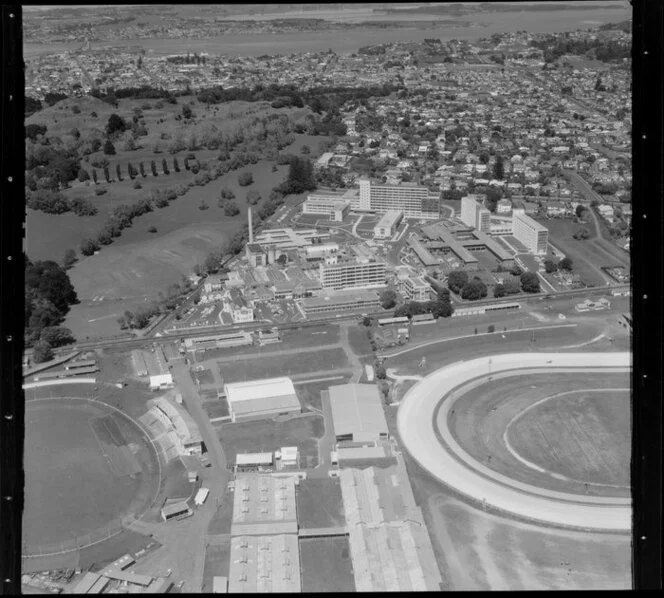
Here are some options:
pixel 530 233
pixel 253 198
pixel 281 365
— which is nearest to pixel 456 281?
pixel 530 233

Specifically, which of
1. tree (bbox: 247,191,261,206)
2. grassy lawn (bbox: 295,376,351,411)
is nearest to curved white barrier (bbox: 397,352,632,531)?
grassy lawn (bbox: 295,376,351,411)

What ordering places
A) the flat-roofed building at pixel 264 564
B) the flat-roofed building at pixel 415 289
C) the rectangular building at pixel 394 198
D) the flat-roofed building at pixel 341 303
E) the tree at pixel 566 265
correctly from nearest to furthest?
the flat-roofed building at pixel 264 564 < the flat-roofed building at pixel 341 303 < the flat-roofed building at pixel 415 289 < the tree at pixel 566 265 < the rectangular building at pixel 394 198

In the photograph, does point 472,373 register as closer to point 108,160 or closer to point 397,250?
point 397,250

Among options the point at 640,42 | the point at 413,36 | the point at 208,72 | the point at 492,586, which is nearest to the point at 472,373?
the point at 492,586

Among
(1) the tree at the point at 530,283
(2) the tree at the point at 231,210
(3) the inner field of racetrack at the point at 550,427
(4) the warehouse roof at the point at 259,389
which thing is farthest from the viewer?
(2) the tree at the point at 231,210

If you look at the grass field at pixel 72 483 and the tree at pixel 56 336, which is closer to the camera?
the grass field at pixel 72 483

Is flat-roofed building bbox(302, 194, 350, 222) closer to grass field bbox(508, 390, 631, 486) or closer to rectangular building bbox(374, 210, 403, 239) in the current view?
rectangular building bbox(374, 210, 403, 239)

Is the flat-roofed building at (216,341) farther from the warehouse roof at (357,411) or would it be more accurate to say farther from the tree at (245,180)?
the tree at (245,180)

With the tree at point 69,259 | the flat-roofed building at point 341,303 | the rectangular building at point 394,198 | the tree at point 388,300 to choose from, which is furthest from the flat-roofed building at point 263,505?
the rectangular building at point 394,198
